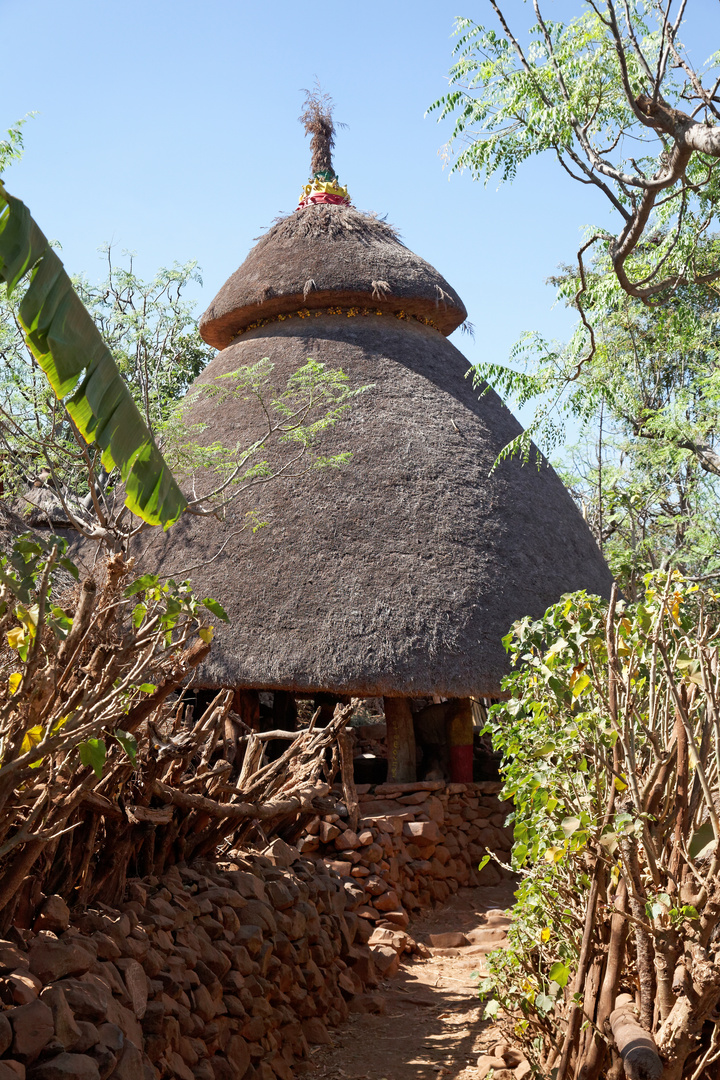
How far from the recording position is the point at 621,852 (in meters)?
2.67

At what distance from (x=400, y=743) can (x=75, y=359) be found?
6.13m

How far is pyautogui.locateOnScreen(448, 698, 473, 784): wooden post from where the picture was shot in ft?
27.5

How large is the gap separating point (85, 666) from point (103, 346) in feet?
4.29

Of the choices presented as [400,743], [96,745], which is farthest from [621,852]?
[400,743]

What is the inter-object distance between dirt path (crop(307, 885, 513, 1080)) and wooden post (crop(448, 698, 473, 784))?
1.83 meters

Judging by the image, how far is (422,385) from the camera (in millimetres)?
9359

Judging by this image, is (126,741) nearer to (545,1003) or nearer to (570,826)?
(570,826)

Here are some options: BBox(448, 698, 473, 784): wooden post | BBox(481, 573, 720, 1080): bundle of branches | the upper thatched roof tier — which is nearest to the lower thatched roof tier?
the upper thatched roof tier

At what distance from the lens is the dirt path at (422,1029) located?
4344 mm

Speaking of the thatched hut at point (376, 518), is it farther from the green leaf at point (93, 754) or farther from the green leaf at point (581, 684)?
the green leaf at point (93, 754)

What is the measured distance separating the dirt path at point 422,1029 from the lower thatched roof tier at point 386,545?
2066 millimetres

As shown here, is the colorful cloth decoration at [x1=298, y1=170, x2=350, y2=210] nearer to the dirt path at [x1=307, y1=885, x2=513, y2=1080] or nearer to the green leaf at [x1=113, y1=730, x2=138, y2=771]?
the dirt path at [x1=307, y1=885, x2=513, y2=1080]

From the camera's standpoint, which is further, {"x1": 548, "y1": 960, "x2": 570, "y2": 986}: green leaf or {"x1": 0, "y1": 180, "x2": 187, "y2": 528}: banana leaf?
{"x1": 548, "y1": 960, "x2": 570, "y2": 986}: green leaf

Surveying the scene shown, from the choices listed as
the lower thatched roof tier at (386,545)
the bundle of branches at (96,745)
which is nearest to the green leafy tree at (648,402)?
the lower thatched roof tier at (386,545)
